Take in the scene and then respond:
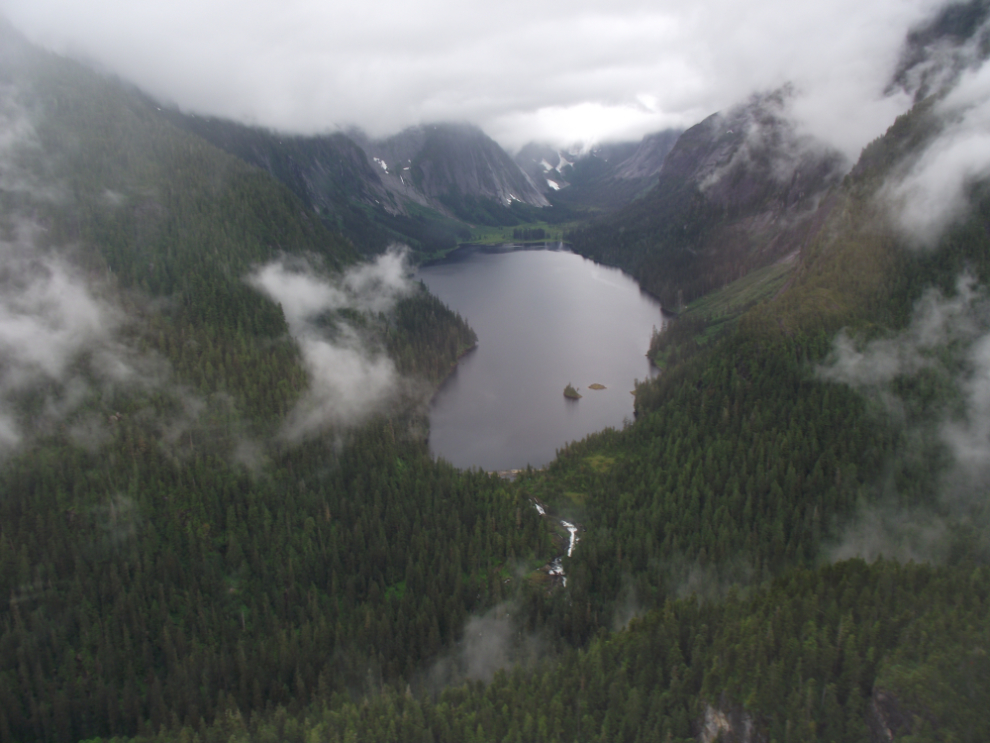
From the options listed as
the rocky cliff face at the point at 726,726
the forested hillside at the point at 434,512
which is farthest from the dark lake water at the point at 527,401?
the rocky cliff face at the point at 726,726

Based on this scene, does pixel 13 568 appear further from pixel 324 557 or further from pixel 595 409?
pixel 595 409

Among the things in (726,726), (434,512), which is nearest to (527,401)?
(434,512)

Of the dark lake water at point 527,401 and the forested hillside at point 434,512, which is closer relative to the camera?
the forested hillside at point 434,512

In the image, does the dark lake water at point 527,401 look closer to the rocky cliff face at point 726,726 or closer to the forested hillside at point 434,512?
the forested hillside at point 434,512

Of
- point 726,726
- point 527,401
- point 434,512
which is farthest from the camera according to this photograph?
point 527,401

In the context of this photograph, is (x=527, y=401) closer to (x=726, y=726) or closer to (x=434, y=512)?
(x=434, y=512)

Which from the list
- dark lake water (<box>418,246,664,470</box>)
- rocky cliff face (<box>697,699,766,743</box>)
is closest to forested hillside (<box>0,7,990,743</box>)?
rocky cliff face (<box>697,699,766,743</box>)

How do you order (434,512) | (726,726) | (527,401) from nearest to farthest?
(726,726) < (434,512) < (527,401)

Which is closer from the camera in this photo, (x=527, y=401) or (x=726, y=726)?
(x=726, y=726)

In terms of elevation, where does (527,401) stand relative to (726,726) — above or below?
above
